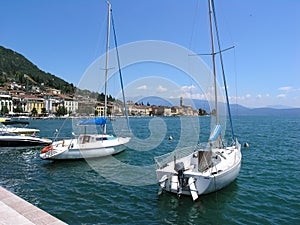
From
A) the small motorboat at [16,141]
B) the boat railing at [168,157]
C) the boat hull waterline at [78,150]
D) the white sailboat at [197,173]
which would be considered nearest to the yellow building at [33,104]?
the small motorboat at [16,141]

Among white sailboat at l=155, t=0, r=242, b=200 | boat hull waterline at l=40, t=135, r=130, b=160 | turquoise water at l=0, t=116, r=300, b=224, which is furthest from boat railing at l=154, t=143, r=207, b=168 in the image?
boat hull waterline at l=40, t=135, r=130, b=160

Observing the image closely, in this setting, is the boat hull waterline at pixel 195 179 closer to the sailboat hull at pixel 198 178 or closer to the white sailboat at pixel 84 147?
the sailboat hull at pixel 198 178

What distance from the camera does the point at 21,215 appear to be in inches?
219

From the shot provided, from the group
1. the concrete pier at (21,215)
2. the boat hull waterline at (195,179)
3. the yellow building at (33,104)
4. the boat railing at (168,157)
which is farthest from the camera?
the yellow building at (33,104)

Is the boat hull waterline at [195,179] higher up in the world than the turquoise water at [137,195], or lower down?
higher up

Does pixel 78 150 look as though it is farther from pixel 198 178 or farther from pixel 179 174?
pixel 198 178

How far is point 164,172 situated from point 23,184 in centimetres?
666

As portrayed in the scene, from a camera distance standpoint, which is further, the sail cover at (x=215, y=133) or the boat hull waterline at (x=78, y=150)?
the boat hull waterline at (x=78, y=150)

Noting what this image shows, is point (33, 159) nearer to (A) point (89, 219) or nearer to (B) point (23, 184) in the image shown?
(B) point (23, 184)

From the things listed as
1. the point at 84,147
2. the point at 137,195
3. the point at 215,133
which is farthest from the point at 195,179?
the point at 84,147

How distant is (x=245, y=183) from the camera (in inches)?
470

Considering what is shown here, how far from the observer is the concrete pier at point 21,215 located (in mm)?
5250

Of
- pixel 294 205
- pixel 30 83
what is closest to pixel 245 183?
pixel 294 205

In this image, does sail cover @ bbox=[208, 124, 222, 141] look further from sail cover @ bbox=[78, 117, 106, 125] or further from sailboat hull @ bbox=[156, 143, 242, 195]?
sail cover @ bbox=[78, 117, 106, 125]
